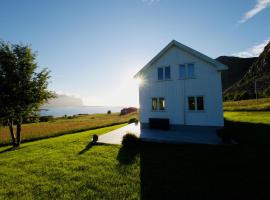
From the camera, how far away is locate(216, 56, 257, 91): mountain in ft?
388

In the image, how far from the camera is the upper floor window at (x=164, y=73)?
21188mm

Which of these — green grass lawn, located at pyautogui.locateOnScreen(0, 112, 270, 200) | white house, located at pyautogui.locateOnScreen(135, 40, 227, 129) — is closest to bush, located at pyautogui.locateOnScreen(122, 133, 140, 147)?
green grass lawn, located at pyautogui.locateOnScreen(0, 112, 270, 200)

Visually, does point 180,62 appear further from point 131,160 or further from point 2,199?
point 2,199

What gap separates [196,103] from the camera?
19500 millimetres

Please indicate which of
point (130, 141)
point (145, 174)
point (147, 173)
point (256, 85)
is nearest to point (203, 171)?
point (147, 173)

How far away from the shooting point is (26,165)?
39.5ft

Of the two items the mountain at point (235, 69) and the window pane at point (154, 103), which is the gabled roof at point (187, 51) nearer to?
the window pane at point (154, 103)

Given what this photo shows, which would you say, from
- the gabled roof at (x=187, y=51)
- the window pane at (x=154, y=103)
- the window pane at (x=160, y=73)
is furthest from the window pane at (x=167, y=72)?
the window pane at (x=154, y=103)

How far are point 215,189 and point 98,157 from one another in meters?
7.71

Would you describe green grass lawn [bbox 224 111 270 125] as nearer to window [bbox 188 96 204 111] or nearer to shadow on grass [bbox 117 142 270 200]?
window [bbox 188 96 204 111]

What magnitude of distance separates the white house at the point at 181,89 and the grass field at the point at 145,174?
681cm

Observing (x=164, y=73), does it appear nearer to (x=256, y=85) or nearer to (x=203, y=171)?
(x=203, y=171)

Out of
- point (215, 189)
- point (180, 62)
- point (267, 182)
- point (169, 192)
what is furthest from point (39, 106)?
point (267, 182)

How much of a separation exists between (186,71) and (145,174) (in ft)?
46.1
